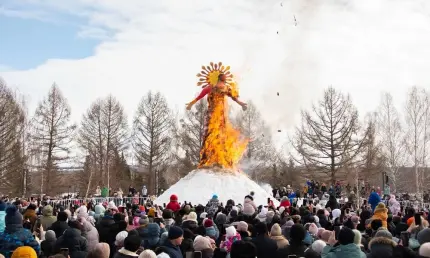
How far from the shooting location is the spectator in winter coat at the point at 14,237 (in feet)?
27.7

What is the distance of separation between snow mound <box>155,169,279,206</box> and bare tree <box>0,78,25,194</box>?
15.9 m

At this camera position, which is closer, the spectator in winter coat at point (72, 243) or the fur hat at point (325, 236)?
the spectator in winter coat at point (72, 243)

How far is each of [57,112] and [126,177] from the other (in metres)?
16.2

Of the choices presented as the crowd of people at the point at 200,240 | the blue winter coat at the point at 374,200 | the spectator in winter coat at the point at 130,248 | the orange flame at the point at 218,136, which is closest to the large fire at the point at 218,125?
the orange flame at the point at 218,136

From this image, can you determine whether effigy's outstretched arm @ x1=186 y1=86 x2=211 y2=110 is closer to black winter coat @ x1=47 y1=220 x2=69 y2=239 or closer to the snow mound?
the snow mound

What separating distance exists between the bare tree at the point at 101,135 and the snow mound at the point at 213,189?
22080mm

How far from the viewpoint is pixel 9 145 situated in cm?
4219

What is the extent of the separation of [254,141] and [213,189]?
91.4 feet

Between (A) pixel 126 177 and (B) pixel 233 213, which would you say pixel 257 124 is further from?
(B) pixel 233 213

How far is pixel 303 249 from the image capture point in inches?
332

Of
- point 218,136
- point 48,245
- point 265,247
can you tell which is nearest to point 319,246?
point 265,247

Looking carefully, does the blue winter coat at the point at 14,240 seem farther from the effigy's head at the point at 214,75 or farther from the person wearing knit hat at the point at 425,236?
the effigy's head at the point at 214,75

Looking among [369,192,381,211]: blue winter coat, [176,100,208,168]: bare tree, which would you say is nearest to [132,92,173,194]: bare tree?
[176,100,208,168]: bare tree

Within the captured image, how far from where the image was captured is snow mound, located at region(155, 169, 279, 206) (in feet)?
98.3
